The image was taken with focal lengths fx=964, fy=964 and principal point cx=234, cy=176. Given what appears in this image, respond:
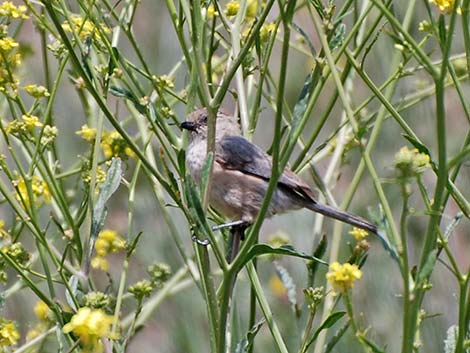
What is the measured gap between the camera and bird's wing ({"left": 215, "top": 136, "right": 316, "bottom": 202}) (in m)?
3.62

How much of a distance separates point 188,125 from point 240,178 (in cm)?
46

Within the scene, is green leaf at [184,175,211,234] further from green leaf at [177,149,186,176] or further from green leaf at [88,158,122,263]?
green leaf at [88,158,122,263]

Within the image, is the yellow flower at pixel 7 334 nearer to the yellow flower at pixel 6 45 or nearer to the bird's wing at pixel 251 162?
the yellow flower at pixel 6 45

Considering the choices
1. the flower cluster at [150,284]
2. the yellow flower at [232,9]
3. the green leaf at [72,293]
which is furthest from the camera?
the yellow flower at [232,9]

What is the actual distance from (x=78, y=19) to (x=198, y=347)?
5.65ft

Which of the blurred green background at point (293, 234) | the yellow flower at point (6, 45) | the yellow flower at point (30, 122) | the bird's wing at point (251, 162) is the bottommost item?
the blurred green background at point (293, 234)

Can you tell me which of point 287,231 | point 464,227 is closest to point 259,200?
point 287,231

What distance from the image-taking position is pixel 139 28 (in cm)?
707

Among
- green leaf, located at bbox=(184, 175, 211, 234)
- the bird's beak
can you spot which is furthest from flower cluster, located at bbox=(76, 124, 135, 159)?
green leaf, located at bbox=(184, 175, 211, 234)

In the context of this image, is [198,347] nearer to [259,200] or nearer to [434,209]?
[259,200]

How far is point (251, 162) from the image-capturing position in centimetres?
371

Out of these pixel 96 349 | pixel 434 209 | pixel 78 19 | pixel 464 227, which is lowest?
pixel 464 227

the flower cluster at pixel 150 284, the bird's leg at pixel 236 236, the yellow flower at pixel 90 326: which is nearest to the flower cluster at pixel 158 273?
the flower cluster at pixel 150 284

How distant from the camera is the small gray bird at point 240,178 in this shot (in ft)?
11.9
